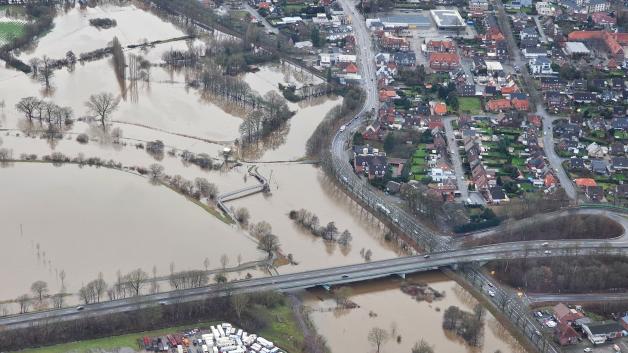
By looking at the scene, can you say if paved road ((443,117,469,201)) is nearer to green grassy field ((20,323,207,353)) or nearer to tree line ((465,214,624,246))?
tree line ((465,214,624,246))

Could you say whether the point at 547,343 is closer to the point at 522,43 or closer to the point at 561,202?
the point at 561,202

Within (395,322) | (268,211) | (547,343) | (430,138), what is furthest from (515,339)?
(430,138)

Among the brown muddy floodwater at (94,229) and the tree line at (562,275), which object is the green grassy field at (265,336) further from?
the tree line at (562,275)

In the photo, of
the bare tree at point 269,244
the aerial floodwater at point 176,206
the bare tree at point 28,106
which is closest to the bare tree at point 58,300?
the aerial floodwater at point 176,206

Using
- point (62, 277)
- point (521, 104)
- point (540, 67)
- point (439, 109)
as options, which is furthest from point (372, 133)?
point (62, 277)

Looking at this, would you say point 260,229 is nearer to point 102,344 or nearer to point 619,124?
point 102,344
